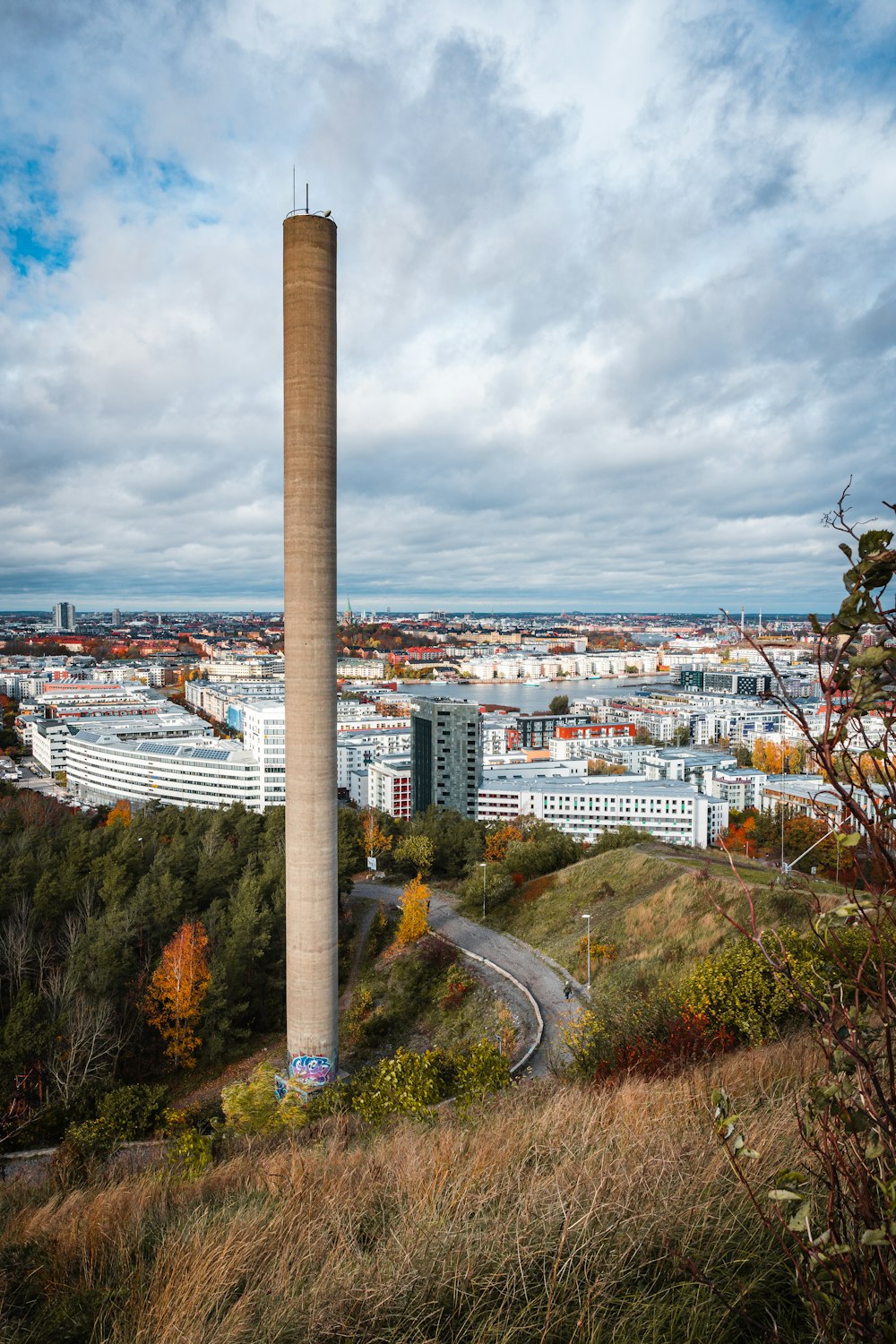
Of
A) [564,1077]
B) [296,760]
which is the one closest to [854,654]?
[564,1077]

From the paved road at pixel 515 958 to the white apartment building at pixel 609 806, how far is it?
6.00 meters

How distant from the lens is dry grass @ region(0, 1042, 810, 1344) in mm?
1486

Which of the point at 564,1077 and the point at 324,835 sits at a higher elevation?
the point at 324,835

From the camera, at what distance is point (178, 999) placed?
8.51 m

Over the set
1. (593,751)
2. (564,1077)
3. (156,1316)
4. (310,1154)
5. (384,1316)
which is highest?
(384,1316)

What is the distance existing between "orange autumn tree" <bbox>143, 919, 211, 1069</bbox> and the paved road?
3.71 m

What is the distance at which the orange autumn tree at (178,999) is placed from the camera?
8.58 meters

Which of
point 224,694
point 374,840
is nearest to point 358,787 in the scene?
point 374,840

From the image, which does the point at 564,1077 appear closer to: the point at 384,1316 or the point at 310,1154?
the point at 310,1154

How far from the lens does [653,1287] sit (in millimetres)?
1559

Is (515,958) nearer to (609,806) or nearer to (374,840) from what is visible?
(374,840)

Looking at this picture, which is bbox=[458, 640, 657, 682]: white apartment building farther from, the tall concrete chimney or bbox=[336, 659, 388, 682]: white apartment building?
the tall concrete chimney

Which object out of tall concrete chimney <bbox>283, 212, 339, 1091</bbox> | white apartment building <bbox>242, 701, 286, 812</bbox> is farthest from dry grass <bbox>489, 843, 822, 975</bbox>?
white apartment building <bbox>242, 701, 286, 812</bbox>

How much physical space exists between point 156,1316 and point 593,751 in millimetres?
27885
